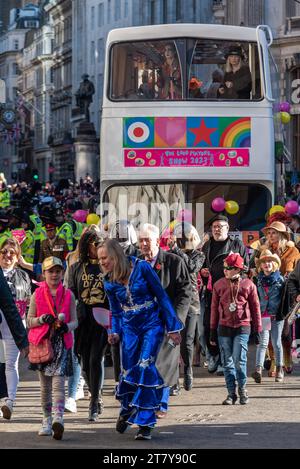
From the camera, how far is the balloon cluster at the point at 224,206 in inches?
754

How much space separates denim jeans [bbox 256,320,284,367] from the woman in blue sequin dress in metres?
3.97

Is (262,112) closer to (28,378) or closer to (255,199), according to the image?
(255,199)

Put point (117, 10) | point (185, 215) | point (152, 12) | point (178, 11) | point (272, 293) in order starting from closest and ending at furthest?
point (272, 293), point (185, 215), point (178, 11), point (152, 12), point (117, 10)

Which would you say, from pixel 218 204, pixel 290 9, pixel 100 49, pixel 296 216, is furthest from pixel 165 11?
pixel 218 204

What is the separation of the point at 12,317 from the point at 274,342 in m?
4.98

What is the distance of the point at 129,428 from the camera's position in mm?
12047

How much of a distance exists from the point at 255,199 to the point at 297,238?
1.39 metres

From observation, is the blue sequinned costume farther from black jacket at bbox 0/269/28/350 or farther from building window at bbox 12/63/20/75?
building window at bbox 12/63/20/75

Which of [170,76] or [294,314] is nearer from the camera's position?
[294,314]

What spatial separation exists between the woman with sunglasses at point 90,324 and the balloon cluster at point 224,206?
20.9ft

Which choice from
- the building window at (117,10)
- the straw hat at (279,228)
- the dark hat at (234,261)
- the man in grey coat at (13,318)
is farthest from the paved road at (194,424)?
the building window at (117,10)

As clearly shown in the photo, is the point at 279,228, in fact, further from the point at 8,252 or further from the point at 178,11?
the point at 178,11

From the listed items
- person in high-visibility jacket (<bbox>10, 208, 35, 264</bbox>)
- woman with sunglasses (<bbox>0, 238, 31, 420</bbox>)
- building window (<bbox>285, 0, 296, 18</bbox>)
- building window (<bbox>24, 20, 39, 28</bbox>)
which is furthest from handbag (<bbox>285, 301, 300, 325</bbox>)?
building window (<bbox>24, 20, 39, 28</bbox>)

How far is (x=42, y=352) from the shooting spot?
37.9 ft
